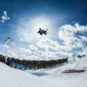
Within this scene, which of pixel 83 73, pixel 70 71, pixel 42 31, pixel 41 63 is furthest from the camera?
pixel 41 63

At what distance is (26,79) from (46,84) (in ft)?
1.93

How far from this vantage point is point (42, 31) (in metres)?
17.0

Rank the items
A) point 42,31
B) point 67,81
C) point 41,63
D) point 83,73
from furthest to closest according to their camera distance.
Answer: point 41,63 < point 42,31 < point 83,73 < point 67,81

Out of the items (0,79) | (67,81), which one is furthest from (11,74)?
(67,81)

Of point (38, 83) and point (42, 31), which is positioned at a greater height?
point (42, 31)

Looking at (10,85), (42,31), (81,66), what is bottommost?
(10,85)

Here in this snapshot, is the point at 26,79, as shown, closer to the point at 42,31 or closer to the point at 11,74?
the point at 11,74

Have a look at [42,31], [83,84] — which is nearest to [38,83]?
[83,84]

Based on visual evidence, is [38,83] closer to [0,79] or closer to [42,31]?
[0,79]

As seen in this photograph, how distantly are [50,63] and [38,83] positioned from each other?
109 m

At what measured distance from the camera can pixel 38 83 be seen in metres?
6.05

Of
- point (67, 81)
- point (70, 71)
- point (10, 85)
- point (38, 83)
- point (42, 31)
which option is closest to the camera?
point (10, 85)

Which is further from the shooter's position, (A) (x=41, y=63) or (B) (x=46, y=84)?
(A) (x=41, y=63)

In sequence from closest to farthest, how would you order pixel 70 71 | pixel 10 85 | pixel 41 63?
1. pixel 10 85
2. pixel 70 71
3. pixel 41 63
